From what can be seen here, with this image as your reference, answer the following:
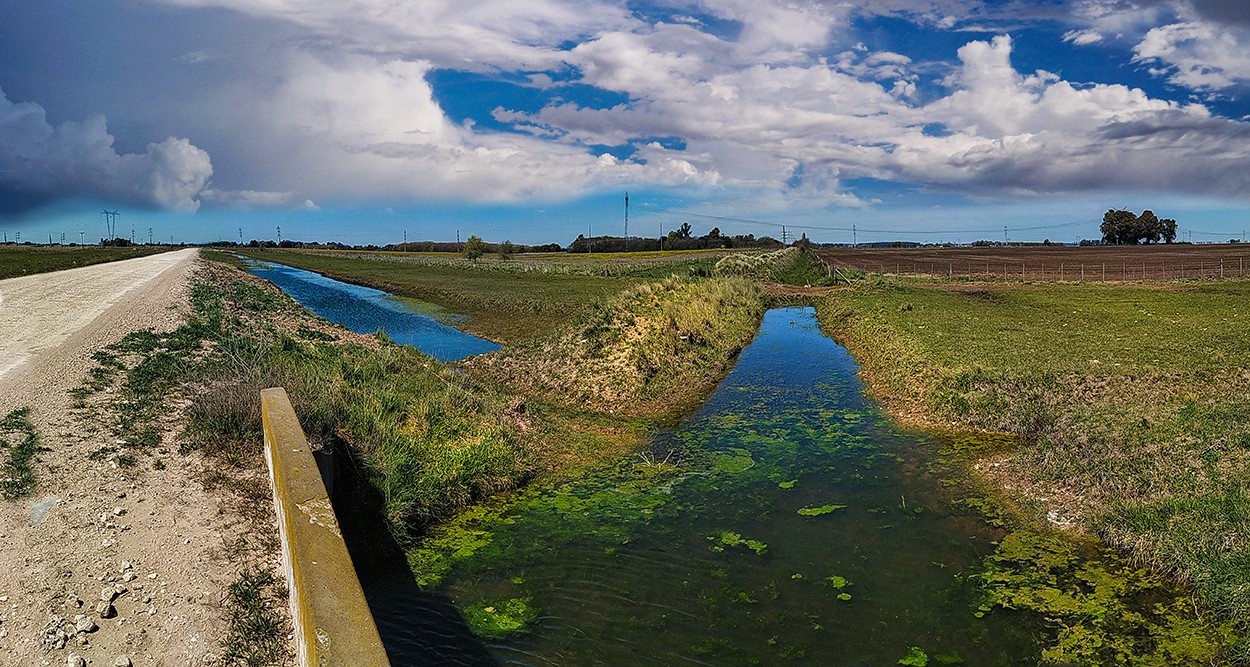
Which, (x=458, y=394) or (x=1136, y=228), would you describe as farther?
(x=1136, y=228)

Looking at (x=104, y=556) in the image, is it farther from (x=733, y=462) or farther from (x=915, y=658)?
(x=733, y=462)

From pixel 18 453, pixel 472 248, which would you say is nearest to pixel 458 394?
pixel 18 453

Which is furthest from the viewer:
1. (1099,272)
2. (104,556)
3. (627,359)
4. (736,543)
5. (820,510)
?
(1099,272)

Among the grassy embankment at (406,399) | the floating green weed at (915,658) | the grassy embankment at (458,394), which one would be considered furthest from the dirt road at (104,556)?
the floating green weed at (915,658)

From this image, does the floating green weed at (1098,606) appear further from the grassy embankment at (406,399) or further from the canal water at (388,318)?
the canal water at (388,318)

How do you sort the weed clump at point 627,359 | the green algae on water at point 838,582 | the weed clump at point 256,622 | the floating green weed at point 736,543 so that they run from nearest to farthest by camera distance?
1. the weed clump at point 256,622
2. the green algae on water at point 838,582
3. the floating green weed at point 736,543
4. the weed clump at point 627,359

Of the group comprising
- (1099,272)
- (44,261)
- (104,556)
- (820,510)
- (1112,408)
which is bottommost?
(820,510)

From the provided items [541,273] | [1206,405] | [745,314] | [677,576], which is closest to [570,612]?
[677,576]
